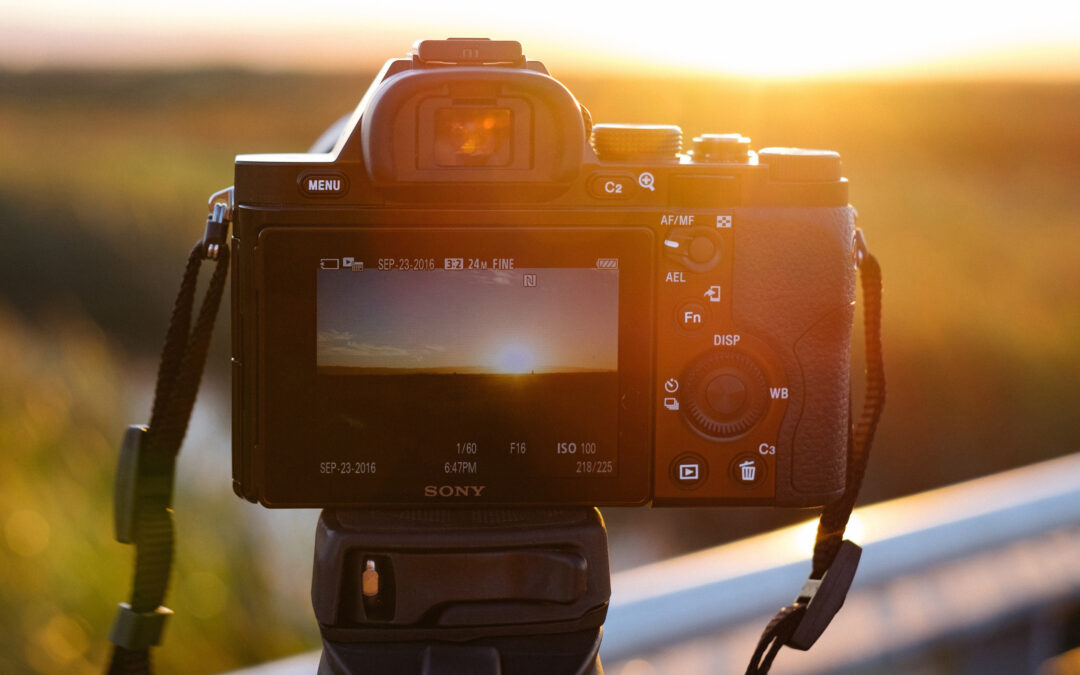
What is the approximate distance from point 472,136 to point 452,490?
0.28m

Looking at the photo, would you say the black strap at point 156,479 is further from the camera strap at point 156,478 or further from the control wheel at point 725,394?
the control wheel at point 725,394

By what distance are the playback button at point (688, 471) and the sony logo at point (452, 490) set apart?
6.3 inches

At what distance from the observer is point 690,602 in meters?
1.67

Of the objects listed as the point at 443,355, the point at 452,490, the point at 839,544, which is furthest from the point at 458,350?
the point at 839,544

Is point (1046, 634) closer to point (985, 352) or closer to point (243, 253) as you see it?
point (243, 253)

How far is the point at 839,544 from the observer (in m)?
1.03

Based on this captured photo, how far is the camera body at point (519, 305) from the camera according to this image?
2.97 feet

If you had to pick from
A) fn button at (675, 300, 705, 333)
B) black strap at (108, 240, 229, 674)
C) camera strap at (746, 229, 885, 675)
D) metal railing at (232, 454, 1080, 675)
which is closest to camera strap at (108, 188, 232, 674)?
black strap at (108, 240, 229, 674)

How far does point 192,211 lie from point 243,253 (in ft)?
15.0

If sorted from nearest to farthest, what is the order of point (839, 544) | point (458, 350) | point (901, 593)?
point (458, 350), point (839, 544), point (901, 593)

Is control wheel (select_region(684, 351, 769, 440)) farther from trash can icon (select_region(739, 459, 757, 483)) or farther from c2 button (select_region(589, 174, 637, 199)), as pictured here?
c2 button (select_region(589, 174, 637, 199))

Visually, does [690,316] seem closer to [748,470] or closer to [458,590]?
[748,470]

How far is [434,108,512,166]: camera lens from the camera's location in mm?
923

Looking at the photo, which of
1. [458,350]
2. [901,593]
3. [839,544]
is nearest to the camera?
[458,350]
